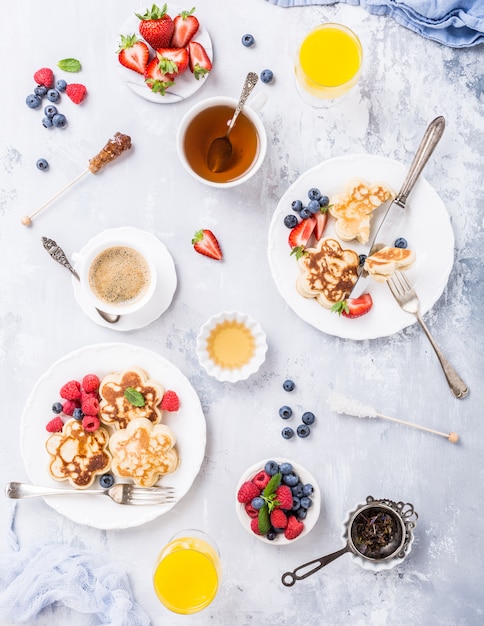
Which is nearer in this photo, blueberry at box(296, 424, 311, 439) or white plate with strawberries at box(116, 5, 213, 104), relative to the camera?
white plate with strawberries at box(116, 5, 213, 104)

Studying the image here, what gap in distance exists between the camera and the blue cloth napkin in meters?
2.06

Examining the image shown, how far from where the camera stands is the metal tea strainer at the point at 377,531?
1.97m

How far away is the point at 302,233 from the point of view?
203 centimetres

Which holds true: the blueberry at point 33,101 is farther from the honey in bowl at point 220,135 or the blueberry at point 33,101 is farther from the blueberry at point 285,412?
the blueberry at point 285,412

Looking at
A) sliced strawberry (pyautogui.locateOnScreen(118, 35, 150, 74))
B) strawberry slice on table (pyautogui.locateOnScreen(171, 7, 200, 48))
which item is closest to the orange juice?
strawberry slice on table (pyautogui.locateOnScreen(171, 7, 200, 48))

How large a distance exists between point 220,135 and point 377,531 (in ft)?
4.31

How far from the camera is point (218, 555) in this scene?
6.63 feet

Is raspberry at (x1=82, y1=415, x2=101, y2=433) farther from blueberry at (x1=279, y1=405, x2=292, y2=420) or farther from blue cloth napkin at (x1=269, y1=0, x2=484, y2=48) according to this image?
blue cloth napkin at (x1=269, y1=0, x2=484, y2=48)

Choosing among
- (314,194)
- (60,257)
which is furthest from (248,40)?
(60,257)

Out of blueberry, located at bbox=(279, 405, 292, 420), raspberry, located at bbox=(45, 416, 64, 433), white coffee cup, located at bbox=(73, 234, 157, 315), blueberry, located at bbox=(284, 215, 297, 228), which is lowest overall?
raspberry, located at bbox=(45, 416, 64, 433)

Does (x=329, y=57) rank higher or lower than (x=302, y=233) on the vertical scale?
higher

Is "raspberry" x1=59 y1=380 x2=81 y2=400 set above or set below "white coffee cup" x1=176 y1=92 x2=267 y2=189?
below

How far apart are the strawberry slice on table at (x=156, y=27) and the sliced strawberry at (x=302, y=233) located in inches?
27.5

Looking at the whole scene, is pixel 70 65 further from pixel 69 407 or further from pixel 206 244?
pixel 69 407
